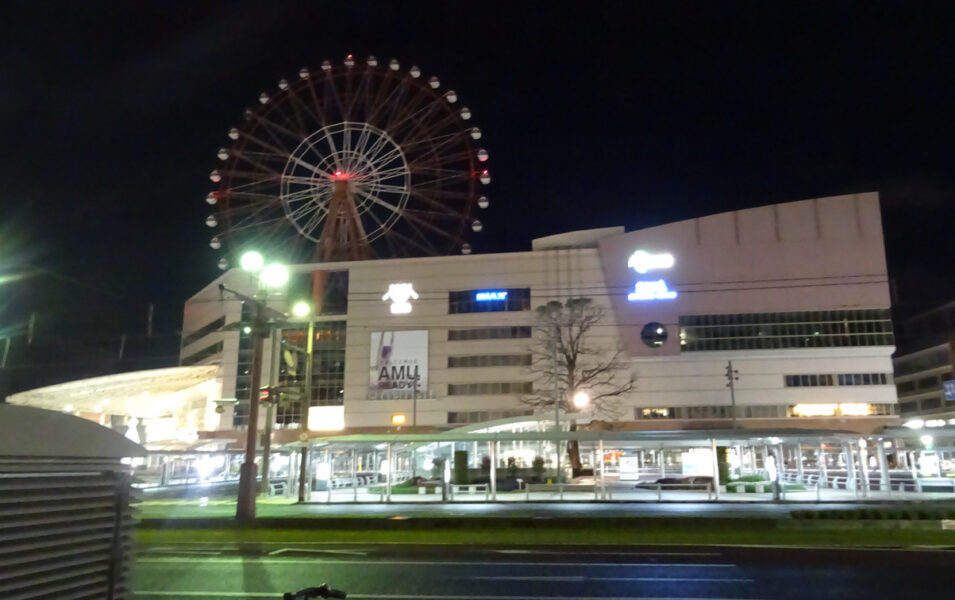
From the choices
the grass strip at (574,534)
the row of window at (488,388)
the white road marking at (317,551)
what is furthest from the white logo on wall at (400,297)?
the white road marking at (317,551)

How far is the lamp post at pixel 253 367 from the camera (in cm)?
2144

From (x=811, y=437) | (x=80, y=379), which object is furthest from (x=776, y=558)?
(x=80, y=379)

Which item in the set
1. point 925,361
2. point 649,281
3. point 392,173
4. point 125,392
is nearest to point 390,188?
point 392,173

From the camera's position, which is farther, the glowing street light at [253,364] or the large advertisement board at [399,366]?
the large advertisement board at [399,366]

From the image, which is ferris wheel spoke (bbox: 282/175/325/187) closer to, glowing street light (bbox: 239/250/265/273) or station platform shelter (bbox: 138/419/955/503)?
station platform shelter (bbox: 138/419/955/503)

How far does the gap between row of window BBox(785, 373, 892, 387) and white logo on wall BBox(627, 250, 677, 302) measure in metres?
12.7

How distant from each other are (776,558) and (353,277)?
59.1 metres

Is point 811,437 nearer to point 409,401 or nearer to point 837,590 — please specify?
point 837,590

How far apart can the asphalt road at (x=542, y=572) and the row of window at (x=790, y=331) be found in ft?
162

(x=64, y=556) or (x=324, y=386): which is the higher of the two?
(x=324, y=386)

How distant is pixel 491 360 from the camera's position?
65188 millimetres

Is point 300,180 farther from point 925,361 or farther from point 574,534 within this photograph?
point 925,361

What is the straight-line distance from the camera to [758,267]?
211ft

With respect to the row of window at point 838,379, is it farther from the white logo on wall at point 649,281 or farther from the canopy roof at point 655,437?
the canopy roof at point 655,437
